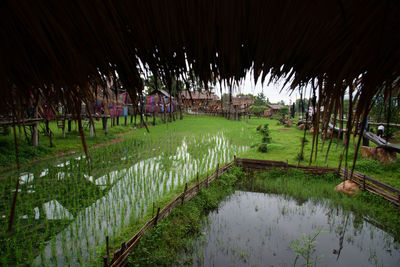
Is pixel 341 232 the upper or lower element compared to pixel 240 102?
lower

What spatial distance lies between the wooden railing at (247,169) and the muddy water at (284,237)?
24.0 inches

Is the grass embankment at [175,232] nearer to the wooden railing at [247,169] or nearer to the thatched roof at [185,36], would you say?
the wooden railing at [247,169]

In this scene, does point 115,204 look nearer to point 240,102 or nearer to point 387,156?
point 387,156

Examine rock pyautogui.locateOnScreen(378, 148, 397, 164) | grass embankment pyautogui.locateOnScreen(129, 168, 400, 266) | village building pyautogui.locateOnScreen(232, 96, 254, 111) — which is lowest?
grass embankment pyautogui.locateOnScreen(129, 168, 400, 266)

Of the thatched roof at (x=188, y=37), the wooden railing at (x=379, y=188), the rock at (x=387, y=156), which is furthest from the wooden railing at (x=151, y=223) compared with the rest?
the rock at (x=387, y=156)

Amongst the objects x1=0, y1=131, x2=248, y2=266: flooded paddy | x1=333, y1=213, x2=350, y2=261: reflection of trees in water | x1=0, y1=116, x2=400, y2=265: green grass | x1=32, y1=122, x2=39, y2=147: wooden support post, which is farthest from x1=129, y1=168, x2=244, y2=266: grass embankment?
x1=32, y1=122, x2=39, y2=147: wooden support post

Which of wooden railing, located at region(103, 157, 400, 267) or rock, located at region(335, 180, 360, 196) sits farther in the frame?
rock, located at region(335, 180, 360, 196)

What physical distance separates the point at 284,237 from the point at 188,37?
342 cm

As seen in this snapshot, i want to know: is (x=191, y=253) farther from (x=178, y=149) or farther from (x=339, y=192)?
(x=178, y=149)

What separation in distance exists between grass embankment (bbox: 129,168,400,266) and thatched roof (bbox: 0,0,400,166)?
2.26 metres

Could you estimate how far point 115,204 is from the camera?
370cm

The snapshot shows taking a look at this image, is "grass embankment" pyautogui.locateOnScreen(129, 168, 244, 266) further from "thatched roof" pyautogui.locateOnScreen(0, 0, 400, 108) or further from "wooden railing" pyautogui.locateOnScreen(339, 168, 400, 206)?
"wooden railing" pyautogui.locateOnScreen(339, 168, 400, 206)

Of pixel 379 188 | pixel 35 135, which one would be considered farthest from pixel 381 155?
pixel 35 135

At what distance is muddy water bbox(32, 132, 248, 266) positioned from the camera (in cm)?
253
